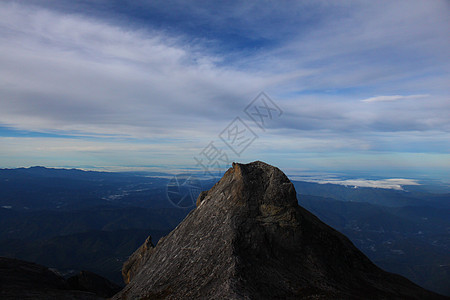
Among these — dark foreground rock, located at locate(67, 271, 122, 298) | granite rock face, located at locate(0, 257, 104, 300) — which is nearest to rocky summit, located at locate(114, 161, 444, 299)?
granite rock face, located at locate(0, 257, 104, 300)

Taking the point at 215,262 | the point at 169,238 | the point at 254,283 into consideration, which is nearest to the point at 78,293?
the point at 169,238

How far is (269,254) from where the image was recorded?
31.6m

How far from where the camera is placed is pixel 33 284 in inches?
1667

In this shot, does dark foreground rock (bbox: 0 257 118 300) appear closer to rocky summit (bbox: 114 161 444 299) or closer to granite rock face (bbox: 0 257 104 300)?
granite rock face (bbox: 0 257 104 300)

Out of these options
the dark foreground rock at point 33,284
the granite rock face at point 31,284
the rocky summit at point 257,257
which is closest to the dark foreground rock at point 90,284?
the dark foreground rock at point 33,284

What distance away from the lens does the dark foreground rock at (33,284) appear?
122 ft

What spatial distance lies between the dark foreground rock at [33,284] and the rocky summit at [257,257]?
10.3 metres

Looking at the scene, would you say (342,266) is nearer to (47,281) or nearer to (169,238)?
(169,238)

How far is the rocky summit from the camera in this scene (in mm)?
28000

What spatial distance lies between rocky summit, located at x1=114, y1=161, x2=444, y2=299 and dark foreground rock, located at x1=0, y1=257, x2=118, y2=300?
10.3 meters

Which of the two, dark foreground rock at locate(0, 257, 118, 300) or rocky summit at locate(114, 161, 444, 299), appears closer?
rocky summit at locate(114, 161, 444, 299)

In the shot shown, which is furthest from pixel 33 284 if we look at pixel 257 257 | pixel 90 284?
pixel 257 257

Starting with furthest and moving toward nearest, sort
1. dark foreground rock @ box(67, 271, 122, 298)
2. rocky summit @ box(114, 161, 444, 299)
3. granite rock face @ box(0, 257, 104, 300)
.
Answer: dark foreground rock @ box(67, 271, 122, 298)
granite rock face @ box(0, 257, 104, 300)
rocky summit @ box(114, 161, 444, 299)

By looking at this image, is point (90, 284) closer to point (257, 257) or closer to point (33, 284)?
point (33, 284)
